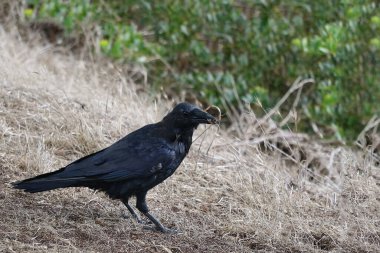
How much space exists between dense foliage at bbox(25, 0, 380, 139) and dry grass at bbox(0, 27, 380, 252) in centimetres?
164

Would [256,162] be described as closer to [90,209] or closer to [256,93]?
[90,209]

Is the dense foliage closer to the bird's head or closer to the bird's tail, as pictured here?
the bird's head

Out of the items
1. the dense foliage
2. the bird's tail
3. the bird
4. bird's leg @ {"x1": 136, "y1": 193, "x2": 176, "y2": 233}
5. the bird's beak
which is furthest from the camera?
the dense foliage

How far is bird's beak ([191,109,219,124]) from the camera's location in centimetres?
538

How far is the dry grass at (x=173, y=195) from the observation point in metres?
5.04

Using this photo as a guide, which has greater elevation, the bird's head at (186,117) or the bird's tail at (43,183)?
the bird's head at (186,117)

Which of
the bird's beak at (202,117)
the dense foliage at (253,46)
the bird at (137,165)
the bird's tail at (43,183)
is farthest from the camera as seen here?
the dense foliage at (253,46)

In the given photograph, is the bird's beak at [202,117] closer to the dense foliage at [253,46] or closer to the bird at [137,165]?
the bird at [137,165]

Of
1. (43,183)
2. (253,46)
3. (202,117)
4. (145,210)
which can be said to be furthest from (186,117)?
(253,46)

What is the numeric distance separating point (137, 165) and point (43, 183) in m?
0.62

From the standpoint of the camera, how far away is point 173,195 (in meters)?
5.97

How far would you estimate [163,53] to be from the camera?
9977 mm

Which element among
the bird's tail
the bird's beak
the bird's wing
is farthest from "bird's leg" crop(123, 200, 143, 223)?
the bird's beak

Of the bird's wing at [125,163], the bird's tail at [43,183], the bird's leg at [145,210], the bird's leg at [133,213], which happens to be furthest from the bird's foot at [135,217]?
the bird's tail at [43,183]
